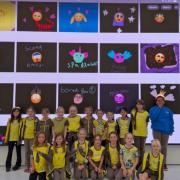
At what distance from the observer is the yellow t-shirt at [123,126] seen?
5699mm

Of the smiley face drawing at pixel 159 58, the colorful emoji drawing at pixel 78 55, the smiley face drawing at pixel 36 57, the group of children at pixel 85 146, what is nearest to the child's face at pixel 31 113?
the group of children at pixel 85 146

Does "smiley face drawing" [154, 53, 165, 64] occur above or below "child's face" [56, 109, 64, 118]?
above

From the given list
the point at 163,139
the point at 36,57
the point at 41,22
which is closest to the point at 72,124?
the point at 36,57

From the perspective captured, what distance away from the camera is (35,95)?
6121 mm

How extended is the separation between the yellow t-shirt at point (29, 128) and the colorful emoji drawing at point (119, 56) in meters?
1.79

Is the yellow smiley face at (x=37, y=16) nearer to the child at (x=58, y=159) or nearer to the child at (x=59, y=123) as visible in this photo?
the child at (x=59, y=123)

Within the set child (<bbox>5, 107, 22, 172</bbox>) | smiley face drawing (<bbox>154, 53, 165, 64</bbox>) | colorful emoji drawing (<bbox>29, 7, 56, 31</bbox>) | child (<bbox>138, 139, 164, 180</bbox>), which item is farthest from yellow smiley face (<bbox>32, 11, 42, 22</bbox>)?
child (<bbox>138, 139, 164, 180</bbox>)

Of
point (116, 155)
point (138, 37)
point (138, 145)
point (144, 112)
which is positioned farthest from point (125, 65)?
point (116, 155)

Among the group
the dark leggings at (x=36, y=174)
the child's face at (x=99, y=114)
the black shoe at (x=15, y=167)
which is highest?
the child's face at (x=99, y=114)

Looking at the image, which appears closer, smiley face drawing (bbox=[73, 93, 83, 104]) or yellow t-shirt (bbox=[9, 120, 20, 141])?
yellow t-shirt (bbox=[9, 120, 20, 141])

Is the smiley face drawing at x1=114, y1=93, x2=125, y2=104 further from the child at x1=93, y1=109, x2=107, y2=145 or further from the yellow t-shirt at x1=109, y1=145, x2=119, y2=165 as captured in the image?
the yellow t-shirt at x1=109, y1=145, x2=119, y2=165

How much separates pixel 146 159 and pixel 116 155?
58 centimetres

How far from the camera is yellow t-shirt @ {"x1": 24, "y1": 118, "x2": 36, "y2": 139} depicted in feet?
18.7

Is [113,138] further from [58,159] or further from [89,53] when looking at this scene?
[89,53]
